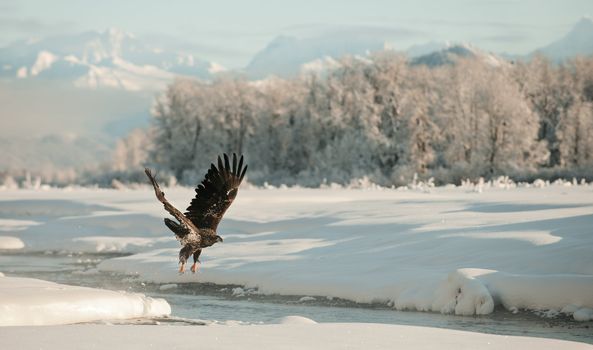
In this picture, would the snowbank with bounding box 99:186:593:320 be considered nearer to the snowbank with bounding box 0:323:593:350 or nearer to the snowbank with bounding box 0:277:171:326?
the snowbank with bounding box 0:323:593:350

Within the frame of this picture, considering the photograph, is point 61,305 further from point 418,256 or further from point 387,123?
point 387,123

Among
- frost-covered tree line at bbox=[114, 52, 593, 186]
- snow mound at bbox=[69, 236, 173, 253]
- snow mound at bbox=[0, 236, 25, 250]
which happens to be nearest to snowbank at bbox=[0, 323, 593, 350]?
snow mound at bbox=[69, 236, 173, 253]

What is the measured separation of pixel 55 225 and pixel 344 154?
98.2ft

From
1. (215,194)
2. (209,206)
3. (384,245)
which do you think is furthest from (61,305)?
(384,245)

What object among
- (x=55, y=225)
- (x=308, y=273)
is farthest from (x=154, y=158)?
(x=308, y=273)

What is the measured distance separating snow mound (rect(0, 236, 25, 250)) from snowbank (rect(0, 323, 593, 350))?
56.3 feet

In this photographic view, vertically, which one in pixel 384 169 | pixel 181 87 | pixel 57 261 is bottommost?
pixel 57 261

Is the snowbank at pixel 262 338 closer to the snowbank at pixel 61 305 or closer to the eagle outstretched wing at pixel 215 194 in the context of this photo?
the eagle outstretched wing at pixel 215 194

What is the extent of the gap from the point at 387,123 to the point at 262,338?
154ft

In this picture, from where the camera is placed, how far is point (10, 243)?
2730cm

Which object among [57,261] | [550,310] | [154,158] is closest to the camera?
[550,310]

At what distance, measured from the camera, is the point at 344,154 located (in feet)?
189

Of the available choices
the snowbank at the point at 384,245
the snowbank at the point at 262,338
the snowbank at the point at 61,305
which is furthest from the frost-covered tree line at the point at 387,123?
the snowbank at the point at 262,338

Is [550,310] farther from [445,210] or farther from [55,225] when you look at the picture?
[55,225]
